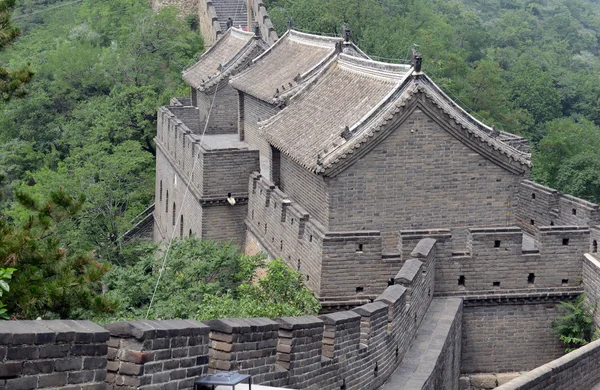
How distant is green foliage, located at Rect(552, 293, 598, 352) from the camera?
826 inches

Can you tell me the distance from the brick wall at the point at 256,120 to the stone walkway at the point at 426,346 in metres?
9.01

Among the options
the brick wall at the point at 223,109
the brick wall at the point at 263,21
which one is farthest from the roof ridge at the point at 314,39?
the brick wall at the point at 263,21

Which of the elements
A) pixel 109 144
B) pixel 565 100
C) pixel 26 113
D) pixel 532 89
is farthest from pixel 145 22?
pixel 565 100

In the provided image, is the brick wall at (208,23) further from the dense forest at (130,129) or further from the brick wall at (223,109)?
the brick wall at (223,109)

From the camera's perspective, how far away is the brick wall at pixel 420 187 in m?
21.5

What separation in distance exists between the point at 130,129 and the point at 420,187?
24939 mm

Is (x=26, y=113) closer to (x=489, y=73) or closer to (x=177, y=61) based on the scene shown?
(x=177, y=61)

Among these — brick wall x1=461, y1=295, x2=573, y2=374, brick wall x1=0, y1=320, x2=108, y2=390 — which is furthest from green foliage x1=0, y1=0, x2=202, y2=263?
brick wall x1=0, y1=320, x2=108, y2=390

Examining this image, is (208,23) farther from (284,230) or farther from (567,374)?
(567,374)

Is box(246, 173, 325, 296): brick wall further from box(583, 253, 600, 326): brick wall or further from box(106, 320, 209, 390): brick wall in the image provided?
box(106, 320, 209, 390): brick wall

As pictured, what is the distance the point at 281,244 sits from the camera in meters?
22.8

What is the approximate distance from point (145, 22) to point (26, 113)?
10.7 m

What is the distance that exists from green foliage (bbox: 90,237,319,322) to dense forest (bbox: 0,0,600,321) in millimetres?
40

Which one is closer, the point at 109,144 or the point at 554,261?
the point at 554,261
